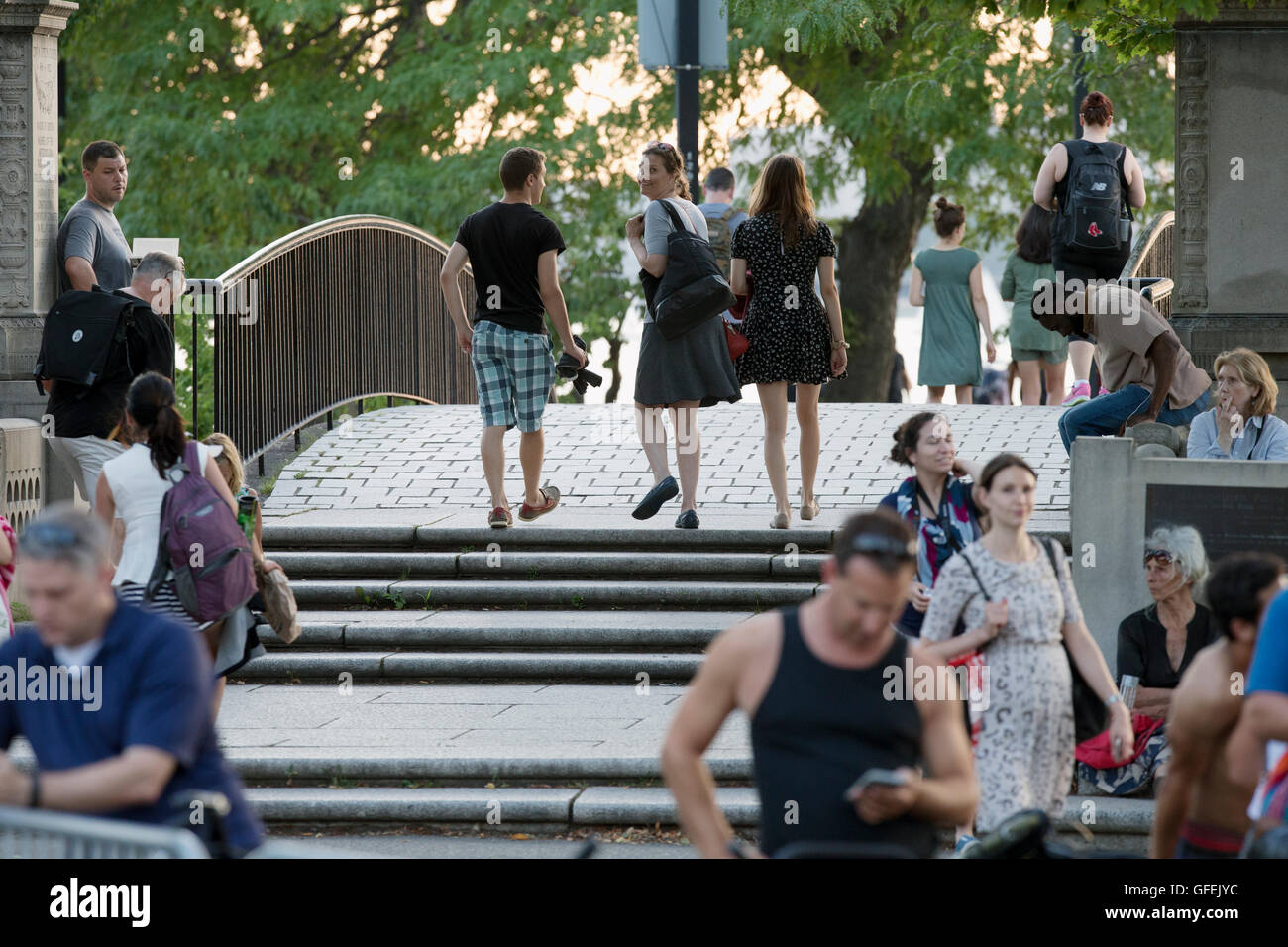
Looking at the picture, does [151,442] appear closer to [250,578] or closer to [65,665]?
[250,578]

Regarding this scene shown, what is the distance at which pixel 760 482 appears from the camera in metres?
11.8

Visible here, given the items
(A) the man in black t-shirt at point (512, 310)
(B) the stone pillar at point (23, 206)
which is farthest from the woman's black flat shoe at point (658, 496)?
(B) the stone pillar at point (23, 206)

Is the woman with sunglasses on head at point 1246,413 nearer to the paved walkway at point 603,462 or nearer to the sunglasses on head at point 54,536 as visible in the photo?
the paved walkway at point 603,462

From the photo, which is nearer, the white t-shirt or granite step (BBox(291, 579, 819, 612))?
the white t-shirt

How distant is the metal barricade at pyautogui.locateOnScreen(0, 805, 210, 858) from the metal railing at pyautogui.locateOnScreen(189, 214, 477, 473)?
7447 mm

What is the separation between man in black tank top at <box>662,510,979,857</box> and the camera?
426cm

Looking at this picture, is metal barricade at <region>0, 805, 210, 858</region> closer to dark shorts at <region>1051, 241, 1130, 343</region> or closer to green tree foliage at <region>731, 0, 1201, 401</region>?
dark shorts at <region>1051, 241, 1130, 343</region>

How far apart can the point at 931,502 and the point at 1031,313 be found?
7.54 m

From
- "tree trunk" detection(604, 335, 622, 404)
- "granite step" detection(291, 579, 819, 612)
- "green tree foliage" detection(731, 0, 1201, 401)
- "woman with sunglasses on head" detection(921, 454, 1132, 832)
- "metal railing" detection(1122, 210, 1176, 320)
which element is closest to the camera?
"woman with sunglasses on head" detection(921, 454, 1132, 832)

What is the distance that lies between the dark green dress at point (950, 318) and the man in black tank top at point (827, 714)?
10.4m

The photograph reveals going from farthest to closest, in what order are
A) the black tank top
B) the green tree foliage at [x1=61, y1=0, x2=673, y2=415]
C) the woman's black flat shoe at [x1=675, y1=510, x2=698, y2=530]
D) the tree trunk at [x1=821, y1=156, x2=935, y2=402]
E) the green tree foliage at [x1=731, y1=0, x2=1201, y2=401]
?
1. the tree trunk at [x1=821, y1=156, x2=935, y2=402]
2. the green tree foliage at [x1=61, y1=0, x2=673, y2=415]
3. the green tree foliage at [x1=731, y1=0, x2=1201, y2=401]
4. the woman's black flat shoe at [x1=675, y1=510, x2=698, y2=530]
5. the black tank top

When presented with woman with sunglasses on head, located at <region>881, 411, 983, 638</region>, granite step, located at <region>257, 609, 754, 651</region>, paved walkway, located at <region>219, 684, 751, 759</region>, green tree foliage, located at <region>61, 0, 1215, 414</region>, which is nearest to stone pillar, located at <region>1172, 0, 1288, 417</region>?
granite step, located at <region>257, 609, 754, 651</region>
